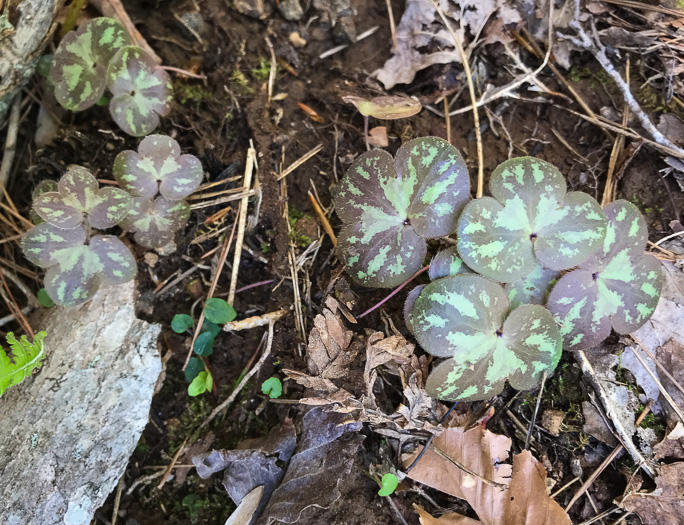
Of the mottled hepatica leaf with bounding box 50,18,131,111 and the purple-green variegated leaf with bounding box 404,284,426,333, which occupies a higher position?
the mottled hepatica leaf with bounding box 50,18,131,111

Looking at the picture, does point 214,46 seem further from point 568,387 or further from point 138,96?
point 568,387

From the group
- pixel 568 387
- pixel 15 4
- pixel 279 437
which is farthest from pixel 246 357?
pixel 15 4

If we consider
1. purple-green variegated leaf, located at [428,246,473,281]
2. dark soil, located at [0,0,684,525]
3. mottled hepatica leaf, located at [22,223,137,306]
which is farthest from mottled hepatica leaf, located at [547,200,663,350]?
mottled hepatica leaf, located at [22,223,137,306]

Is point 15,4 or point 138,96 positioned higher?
point 15,4

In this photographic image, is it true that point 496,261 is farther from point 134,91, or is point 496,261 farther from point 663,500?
point 134,91

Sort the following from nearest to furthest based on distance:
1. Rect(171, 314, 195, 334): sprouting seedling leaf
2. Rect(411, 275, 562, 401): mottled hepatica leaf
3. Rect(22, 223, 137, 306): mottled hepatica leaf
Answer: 1. Rect(411, 275, 562, 401): mottled hepatica leaf
2. Rect(22, 223, 137, 306): mottled hepatica leaf
3. Rect(171, 314, 195, 334): sprouting seedling leaf

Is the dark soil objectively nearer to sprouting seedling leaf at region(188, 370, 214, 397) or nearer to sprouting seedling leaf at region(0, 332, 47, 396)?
sprouting seedling leaf at region(188, 370, 214, 397)

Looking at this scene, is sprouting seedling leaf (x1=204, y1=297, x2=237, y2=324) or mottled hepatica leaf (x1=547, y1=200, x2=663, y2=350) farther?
sprouting seedling leaf (x1=204, y1=297, x2=237, y2=324)

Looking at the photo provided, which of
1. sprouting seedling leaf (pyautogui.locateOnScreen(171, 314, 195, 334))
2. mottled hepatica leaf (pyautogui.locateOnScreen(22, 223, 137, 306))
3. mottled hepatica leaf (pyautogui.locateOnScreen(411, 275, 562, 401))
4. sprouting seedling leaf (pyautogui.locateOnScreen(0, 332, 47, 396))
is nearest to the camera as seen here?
sprouting seedling leaf (pyautogui.locateOnScreen(0, 332, 47, 396))
